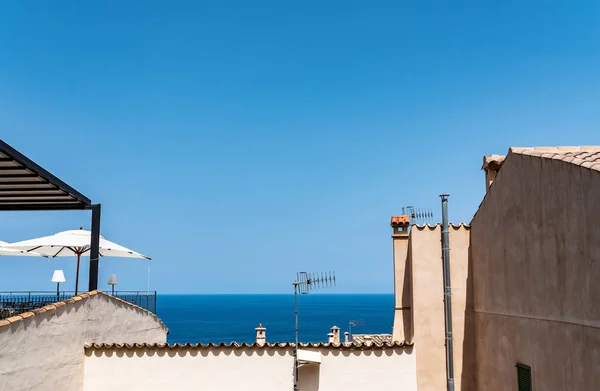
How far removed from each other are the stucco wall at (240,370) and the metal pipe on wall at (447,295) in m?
1.56

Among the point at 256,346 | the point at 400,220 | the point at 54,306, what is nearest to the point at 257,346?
the point at 256,346

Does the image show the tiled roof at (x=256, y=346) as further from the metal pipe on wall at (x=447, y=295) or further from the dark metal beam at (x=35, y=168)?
the dark metal beam at (x=35, y=168)

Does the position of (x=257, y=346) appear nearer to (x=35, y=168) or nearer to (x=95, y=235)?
(x=95, y=235)

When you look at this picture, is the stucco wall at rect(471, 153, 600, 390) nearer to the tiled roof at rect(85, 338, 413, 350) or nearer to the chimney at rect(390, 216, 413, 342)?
the tiled roof at rect(85, 338, 413, 350)

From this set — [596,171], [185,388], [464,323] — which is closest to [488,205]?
[464,323]

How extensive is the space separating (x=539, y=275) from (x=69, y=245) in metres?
11.1

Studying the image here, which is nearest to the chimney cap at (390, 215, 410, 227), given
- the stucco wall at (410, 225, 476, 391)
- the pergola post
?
the stucco wall at (410, 225, 476, 391)

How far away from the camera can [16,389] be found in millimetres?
9219

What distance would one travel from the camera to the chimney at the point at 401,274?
14847 millimetres

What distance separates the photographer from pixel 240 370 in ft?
36.3

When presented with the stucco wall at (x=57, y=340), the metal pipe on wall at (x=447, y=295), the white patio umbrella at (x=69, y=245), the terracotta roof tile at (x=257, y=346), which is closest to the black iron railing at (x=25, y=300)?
the stucco wall at (x=57, y=340)

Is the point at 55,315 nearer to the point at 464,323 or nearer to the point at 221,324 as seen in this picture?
the point at 464,323

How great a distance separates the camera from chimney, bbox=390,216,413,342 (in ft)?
48.7

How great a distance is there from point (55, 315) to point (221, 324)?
408 feet
